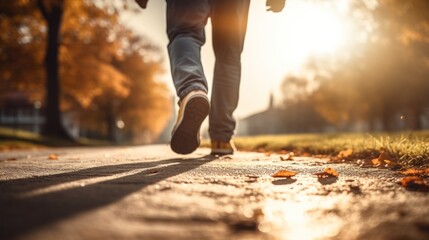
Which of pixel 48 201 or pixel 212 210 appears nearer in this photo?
pixel 212 210

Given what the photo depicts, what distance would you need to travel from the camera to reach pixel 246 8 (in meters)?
3.56

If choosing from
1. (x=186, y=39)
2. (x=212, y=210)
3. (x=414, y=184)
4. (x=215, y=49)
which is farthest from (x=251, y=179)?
(x=215, y=49)

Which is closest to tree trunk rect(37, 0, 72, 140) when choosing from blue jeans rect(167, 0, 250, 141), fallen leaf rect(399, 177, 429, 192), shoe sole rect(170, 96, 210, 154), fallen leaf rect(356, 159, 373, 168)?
blue jeans rect(167, 0, 250, 141)

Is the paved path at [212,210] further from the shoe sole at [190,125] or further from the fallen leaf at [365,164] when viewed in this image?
the shoe sole at [190,125]

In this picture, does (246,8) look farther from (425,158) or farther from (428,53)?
(428,53)

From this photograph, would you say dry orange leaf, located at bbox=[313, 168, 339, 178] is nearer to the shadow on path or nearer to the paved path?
the paved path

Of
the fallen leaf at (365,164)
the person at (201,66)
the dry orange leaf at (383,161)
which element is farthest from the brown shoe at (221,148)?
the dry orange leaf at (383,161)

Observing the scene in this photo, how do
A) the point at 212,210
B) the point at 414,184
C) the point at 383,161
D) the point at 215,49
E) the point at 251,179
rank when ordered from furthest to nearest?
the point at 215,49, the point at 383,161, the point at 251,179, the point at 414,184, the point at 212,210

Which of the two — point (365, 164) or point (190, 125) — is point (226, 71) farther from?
point (365, 164)

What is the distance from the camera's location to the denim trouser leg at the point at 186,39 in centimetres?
280

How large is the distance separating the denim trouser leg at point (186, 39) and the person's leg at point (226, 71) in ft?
1.54

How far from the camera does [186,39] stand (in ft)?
9.52

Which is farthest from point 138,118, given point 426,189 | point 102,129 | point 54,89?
point 426,189

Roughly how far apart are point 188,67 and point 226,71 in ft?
2.78
